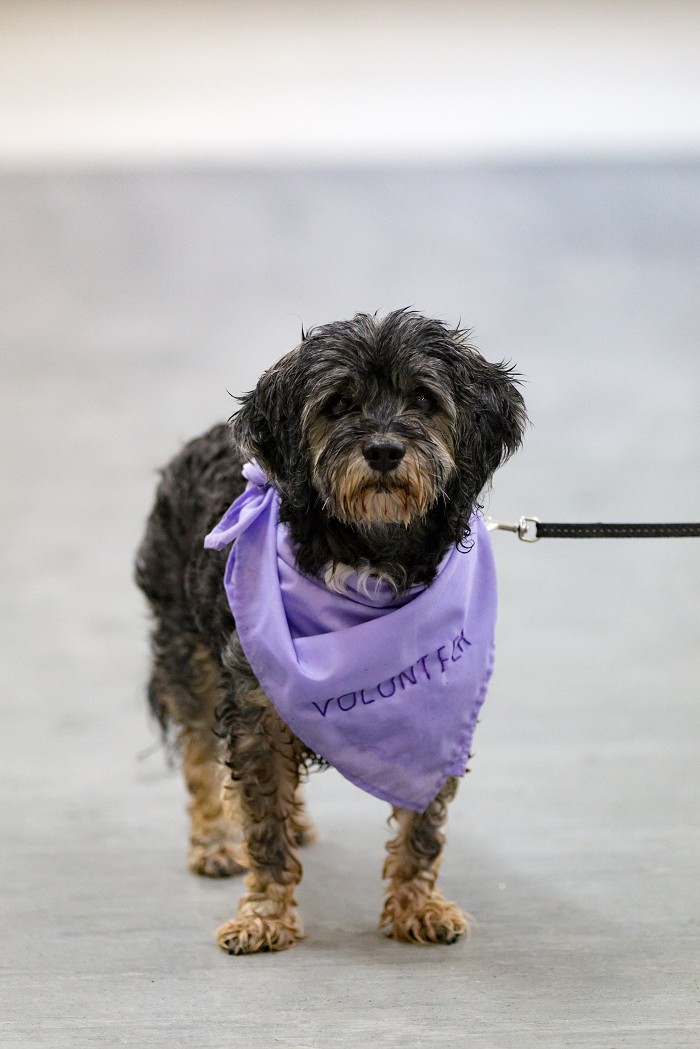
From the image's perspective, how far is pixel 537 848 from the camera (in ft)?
14.4

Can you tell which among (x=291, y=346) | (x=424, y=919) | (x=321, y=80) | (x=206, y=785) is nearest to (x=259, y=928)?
(x=424, y=919)

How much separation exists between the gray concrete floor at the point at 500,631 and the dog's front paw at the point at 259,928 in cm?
7

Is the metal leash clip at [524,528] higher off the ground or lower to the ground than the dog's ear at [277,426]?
lower

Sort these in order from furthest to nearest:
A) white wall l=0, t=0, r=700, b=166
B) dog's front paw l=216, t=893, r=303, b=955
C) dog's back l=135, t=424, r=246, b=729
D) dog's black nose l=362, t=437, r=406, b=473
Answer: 1. white wall l=0, t=0, r=700, b=166
2. dog's back l=135, t=424, r=246, b=729
3. dog's front paw l=216, t=893, r=303, b=955
4. dog's black nose l=362, t=437, r=406, b=473

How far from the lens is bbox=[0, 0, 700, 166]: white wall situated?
39.0 feet

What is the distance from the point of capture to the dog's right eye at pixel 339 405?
3.31m

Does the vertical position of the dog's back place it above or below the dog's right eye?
below

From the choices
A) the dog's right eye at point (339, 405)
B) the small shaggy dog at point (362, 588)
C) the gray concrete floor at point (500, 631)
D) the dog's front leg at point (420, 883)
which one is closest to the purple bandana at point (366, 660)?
the small shaggy dog at point (362, 588)

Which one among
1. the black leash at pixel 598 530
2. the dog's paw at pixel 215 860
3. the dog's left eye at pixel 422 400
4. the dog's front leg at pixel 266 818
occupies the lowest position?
the dog's paw at pixel 215 860

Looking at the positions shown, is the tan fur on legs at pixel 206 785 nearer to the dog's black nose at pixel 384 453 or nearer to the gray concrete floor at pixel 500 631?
the gray concrete floor at pixel 500 631

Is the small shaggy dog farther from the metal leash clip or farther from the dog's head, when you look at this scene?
the metal leash clip

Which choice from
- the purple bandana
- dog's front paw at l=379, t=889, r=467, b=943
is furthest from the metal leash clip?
dog's front paw at l=379, t=889, r=467, b=943

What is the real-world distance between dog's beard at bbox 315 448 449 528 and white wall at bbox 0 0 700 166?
942 centimetres

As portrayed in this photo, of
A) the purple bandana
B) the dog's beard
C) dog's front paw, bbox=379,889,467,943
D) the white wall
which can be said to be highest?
the white wall
